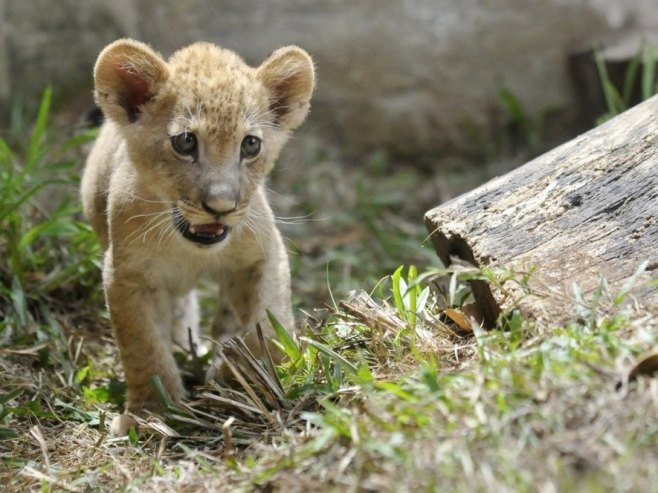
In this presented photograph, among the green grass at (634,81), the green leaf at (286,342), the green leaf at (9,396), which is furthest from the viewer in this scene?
the green grass at (634,81)

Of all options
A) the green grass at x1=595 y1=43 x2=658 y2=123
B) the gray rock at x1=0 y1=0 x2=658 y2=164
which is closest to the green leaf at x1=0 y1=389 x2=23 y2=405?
the green grass at x1=595 y1=43 x2=658 y2=123

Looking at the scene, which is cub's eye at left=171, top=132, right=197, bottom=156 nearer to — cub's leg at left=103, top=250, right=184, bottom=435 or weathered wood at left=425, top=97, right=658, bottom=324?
cub's leg at left=103, top=250, right=184, bottom=435

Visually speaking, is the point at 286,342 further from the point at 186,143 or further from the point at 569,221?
the point at 569,221

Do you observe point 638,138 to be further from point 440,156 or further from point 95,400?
point 440,156

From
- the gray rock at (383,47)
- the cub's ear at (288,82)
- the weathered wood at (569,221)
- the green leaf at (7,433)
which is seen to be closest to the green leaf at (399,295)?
the weathered wood at (569,221)

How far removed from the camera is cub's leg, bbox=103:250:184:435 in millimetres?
5367

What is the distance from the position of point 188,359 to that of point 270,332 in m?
1.12

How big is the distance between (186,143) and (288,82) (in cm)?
88

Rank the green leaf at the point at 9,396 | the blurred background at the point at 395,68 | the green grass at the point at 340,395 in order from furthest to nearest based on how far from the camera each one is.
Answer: the blurred background at the point at 395,68 → the green leaf at the point at 9,396 → the green grass at the point at 340,395

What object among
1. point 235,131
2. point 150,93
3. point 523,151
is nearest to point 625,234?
point 235,131

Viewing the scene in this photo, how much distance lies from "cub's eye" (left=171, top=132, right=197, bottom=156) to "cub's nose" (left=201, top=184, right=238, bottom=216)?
1.05 ft

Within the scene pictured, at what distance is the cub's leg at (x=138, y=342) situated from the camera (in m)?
5.37

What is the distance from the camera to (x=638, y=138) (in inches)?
195

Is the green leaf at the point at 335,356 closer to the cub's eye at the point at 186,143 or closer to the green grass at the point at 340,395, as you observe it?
the green grass at the point at 340,395
